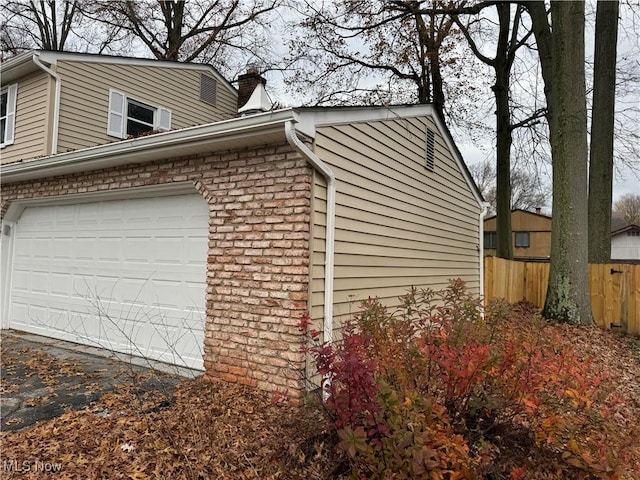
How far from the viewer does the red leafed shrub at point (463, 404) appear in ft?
8.05

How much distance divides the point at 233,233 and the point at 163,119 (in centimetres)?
837

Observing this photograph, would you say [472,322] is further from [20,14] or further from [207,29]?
[20,14]

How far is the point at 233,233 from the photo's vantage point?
4805 mm

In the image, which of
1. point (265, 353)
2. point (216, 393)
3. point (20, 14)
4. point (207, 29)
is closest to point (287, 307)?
point (265, 353)

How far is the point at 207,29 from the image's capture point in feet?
60.8

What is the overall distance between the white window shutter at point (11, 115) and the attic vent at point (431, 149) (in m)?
9.28

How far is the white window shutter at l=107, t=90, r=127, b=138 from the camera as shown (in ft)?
34.4

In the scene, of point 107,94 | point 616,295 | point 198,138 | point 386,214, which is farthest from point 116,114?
point 616,295

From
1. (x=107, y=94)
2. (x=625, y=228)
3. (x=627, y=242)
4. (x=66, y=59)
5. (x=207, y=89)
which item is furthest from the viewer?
(x=627, y=242)

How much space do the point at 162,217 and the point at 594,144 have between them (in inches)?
373

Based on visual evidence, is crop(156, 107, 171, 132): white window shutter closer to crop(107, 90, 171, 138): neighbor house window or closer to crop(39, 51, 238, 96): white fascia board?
crop(107, 90, 171, 138): neighbor house window

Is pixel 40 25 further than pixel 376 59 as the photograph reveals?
Yes

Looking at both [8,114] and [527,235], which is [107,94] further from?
[527,235]

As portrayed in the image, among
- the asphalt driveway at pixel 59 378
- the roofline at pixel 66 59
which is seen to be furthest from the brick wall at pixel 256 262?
the roofline at pixel 66 59
